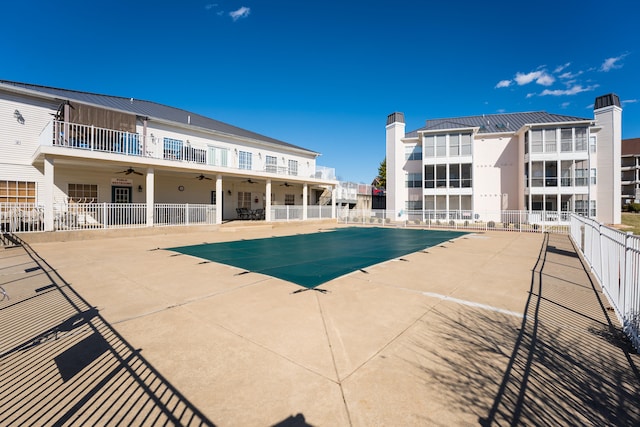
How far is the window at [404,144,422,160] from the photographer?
29984 mm

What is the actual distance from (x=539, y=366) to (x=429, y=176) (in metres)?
27.2

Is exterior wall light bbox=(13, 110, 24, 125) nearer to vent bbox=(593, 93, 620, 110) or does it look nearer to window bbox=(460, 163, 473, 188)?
window bbox=(460, 163, 473, 188)

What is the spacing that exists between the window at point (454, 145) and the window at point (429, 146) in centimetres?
146

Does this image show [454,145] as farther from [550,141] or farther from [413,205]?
[550,141]

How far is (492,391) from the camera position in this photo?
251 cm

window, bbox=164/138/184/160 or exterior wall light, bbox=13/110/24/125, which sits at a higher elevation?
exterior wall light, bbox=13/110/24/125

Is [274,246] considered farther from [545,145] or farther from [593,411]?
[545,145]

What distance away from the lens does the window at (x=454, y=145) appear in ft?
89.0

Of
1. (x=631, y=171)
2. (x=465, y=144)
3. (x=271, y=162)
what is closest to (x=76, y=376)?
(x=271, y=162)

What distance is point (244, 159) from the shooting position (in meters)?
22.4

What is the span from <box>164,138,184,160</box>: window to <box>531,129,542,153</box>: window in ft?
93.9

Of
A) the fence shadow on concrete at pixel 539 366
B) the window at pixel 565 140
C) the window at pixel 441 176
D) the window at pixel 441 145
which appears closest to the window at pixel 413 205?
the window at pixel 441 176

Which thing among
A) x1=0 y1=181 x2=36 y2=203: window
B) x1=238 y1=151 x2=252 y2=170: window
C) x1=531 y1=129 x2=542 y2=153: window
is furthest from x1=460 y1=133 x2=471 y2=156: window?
x1=0 y1=181 x2=36 y2=203: window

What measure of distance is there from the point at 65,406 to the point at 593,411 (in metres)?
4.27
